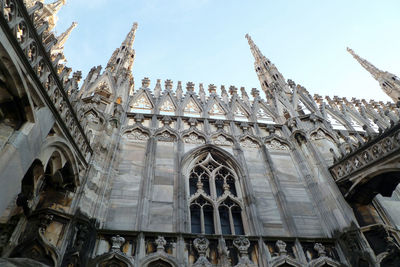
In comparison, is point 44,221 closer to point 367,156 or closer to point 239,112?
point 367,156

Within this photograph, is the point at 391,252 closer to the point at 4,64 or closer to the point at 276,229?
the point at 276,229

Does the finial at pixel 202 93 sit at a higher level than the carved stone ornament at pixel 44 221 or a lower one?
higher

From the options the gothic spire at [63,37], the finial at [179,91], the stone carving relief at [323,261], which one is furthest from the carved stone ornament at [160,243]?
the gothic spire at [63,37]

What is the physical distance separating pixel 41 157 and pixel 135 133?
4.65 m

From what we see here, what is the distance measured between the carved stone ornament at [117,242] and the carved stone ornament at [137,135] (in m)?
3.85

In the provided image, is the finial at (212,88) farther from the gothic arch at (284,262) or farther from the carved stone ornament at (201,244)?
the gothic arch at (284,262)

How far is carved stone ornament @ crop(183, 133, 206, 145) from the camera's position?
9.77m

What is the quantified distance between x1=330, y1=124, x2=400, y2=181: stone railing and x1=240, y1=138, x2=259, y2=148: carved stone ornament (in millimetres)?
2636

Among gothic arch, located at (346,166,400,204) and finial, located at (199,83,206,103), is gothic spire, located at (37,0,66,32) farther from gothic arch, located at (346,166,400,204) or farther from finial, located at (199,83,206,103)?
gothic arch, located at (346,166,400,204)

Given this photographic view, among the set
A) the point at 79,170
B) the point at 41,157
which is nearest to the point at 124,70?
the point at 79,170

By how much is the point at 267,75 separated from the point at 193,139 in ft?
24.2

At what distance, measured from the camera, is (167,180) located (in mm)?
8180

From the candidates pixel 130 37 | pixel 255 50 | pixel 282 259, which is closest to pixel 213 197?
pixel 282 259

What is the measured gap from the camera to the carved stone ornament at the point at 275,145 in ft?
33.1
